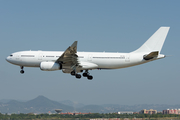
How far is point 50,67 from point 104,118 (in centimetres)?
1346

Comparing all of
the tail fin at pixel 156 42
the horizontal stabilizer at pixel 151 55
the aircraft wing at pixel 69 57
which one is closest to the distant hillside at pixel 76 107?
the tail fin at pixel 156 42

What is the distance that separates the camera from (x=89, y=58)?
45.6 m

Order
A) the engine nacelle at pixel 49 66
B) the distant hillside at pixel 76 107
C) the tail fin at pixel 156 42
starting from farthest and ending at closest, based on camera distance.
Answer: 1. the distant hillside at pixel 76 107
2. the tail fin at pixel 156 42
3. the engine nacelle at pixel 49 66

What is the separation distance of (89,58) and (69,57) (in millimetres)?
4415

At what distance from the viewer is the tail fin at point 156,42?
4662 cm

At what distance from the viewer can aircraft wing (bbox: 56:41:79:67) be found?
4075cm

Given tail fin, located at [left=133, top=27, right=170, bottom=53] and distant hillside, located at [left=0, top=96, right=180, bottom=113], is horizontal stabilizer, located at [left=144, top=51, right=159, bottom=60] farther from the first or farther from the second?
distant hillside, located at [left=0, top=96, right=180, bottom=113]

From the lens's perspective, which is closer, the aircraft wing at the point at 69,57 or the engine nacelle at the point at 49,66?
the aircraft wing at the point at 69,57

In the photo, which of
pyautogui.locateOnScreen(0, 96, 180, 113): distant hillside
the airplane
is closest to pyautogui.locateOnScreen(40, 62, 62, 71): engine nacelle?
the airplane

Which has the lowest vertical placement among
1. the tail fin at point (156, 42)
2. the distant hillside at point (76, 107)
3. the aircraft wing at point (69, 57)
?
the distant hillside at point (76, 107)

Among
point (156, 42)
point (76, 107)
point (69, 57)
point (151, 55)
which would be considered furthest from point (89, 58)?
point (76, 107)

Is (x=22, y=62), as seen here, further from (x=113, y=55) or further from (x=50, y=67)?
(x=113, y=55)

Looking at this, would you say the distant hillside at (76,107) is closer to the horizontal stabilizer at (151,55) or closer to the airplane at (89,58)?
the airplane at (89,58)

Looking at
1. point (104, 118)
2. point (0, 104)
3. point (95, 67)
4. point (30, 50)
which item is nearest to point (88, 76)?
point (95, 67)
